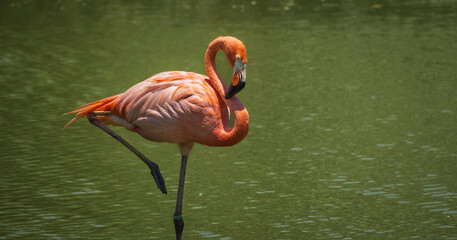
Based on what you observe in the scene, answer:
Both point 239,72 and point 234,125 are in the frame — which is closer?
point 239,72

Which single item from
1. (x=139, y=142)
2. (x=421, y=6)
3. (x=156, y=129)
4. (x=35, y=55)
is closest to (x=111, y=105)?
(x=156, y=129)

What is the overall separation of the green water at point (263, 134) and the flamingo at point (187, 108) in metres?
0.86

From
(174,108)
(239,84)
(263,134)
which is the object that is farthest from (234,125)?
(263,134)

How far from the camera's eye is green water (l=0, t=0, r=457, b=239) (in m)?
6.71

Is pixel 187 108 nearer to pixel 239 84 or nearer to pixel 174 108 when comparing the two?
pixel 174 108

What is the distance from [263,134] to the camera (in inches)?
372

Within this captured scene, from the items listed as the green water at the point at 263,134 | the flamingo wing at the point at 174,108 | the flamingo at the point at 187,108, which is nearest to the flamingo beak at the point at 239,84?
the flamingo at the point at 187,108

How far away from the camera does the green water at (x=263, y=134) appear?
264 inches

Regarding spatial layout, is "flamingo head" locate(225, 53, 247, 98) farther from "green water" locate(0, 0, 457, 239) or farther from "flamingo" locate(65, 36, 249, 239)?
"green water" locate(0, 0, 457, 239)

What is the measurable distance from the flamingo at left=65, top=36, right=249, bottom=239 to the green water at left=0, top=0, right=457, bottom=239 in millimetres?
859

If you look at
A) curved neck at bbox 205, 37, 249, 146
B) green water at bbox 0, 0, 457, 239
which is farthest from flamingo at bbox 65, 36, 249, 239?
green water at bbox 0, 0, 457, 239

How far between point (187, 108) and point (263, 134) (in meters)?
3.74

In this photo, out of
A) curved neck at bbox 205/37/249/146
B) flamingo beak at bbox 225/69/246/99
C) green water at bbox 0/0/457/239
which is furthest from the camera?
green water at bbox 0/0/457/239

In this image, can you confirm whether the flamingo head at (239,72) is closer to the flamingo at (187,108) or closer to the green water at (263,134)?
the flamingo at (187,108)
